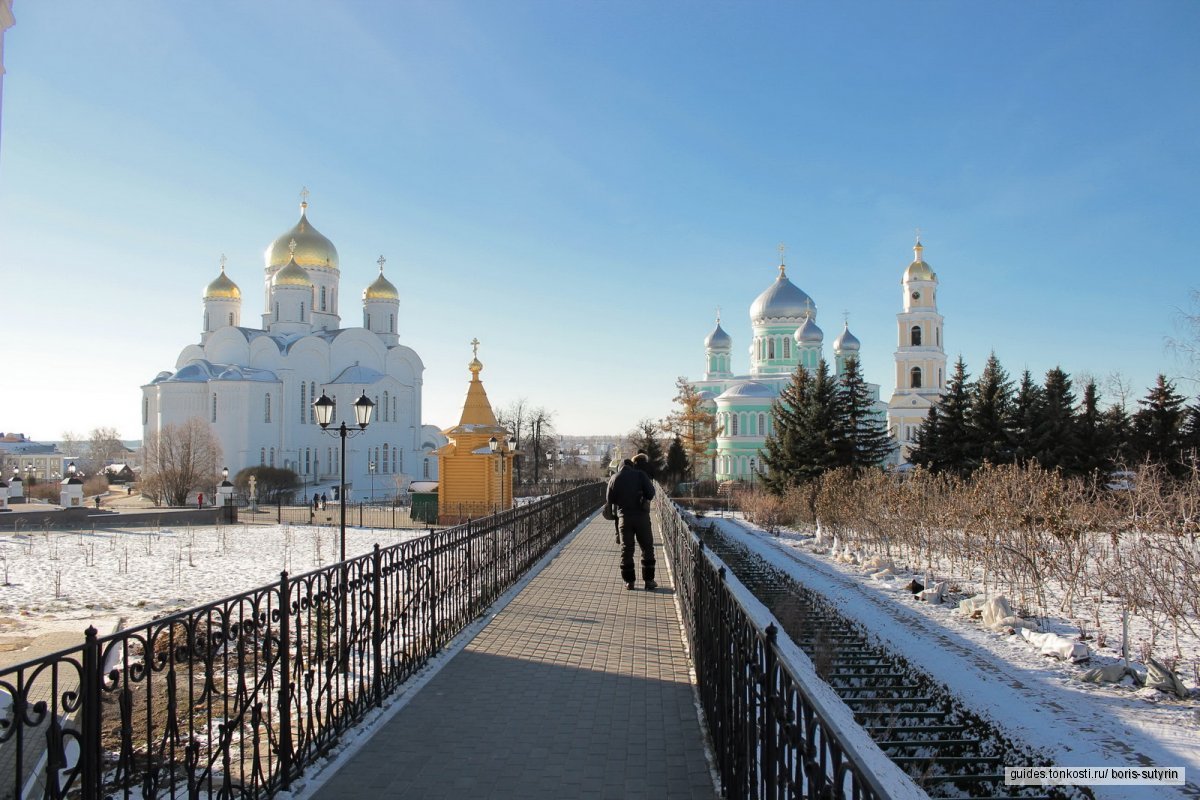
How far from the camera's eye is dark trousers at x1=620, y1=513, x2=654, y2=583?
8.84 m

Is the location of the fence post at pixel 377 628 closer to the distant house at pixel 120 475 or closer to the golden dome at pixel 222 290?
the golden dome at pixel 222 290

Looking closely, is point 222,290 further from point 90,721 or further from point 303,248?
point 90,721

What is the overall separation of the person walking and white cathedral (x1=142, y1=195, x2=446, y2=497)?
33844 mm

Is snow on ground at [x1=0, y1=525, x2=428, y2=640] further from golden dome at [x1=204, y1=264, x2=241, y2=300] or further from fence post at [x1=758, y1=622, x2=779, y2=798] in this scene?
golden dome at [x1=204, y1=264, x2=241, y2=300]

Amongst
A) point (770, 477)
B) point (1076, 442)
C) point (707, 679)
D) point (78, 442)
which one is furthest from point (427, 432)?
point (78, 442)

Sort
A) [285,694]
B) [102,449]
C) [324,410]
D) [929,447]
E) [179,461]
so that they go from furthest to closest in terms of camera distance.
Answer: [102,449] → [179,461] → [929,447] → [324,410] → [285,694]

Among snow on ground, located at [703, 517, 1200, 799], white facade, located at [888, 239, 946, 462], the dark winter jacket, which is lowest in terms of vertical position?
snow on ground, located at [703, 517, 1200, 799]

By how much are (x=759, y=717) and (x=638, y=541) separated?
18.9 ft

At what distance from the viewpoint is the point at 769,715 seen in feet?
8.94

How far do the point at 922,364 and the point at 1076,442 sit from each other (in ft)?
64.2

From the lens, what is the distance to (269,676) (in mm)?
3721

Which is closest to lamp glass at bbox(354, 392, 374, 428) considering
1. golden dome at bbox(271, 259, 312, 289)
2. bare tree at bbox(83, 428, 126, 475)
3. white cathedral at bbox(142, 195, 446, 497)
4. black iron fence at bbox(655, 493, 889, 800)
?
black iron fence at bbox(655, 493, 889, 800)

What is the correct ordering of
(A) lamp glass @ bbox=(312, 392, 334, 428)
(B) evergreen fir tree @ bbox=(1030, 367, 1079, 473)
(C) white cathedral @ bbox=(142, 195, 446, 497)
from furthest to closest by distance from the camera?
(C) white cathedral @ bbox=(142, 195, 446, 497) < (B) evergreen fir tree @ bbox=(1030, 367, 1079, 473) < (A) lamp glass @ bbox=(312, 392, 334, 428)

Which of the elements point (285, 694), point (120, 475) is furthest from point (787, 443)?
point (120, 475)
